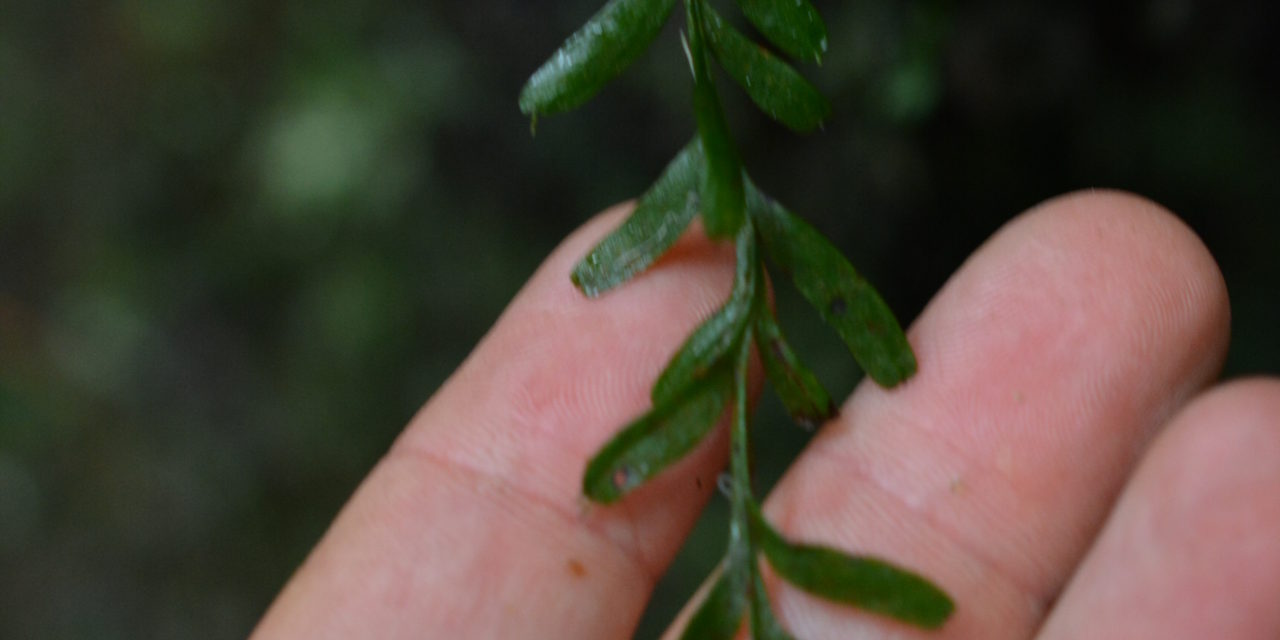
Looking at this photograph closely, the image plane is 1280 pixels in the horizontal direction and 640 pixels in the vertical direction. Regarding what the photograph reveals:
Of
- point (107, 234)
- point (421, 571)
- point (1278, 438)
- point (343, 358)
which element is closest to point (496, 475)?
point (421, 571)

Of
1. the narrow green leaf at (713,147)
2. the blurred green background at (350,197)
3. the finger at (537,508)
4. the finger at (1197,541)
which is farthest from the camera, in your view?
the blurred green background at (350,197)

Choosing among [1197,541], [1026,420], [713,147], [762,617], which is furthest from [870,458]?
[713,147]

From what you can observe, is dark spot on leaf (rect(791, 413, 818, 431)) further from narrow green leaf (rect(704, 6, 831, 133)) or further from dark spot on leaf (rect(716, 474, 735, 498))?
narrow green leaf (rect(704, 6, 831, 133))

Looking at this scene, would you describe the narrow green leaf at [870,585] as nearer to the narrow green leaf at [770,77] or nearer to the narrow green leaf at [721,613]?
the narrow green leaf at [721,613]

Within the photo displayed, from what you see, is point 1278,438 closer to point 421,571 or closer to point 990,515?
point 990,515

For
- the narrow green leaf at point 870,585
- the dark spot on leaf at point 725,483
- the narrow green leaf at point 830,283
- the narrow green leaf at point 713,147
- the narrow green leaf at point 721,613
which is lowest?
the narrow green leaf at point 721,613

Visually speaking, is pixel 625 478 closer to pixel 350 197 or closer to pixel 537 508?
pixel 537 508

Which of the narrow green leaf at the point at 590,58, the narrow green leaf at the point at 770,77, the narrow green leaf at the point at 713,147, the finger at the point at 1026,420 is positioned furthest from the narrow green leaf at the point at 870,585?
the narrow green leaf at the point at 590,58
